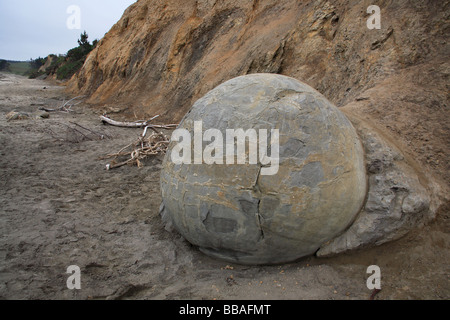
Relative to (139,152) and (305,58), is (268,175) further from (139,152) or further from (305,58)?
(305,58)

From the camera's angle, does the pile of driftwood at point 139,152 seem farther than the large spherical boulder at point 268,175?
Yes

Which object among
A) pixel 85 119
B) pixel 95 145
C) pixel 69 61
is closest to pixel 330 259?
pixel 95 145

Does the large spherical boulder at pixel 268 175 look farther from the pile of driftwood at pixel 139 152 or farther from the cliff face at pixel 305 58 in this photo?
the pile of driftwood at pixel 139 152

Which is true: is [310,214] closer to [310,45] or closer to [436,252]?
[436,252]

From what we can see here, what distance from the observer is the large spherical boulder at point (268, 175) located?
2350 millimetres

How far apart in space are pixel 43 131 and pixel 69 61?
2476 cm

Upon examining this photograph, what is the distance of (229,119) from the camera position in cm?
248

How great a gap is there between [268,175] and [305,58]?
185 inches

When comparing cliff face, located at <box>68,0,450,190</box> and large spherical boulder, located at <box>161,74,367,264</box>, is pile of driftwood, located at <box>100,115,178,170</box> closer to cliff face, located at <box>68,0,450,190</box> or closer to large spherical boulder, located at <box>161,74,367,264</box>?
cliff face, located at <box>68,0,450,190</box>

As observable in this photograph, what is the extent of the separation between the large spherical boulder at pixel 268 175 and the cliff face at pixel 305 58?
3.56ft

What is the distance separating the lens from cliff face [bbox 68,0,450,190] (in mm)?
3428

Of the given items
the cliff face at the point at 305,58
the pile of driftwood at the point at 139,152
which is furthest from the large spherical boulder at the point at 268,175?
the pile of driftwood at the point at 139,152

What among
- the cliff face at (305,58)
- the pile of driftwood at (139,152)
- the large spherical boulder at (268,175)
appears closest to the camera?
the large spherical boulder at (268,175)

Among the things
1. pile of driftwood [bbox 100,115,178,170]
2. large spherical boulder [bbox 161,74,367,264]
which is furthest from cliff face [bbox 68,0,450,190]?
pile of driftwood [bbox 100,115,178,170]
